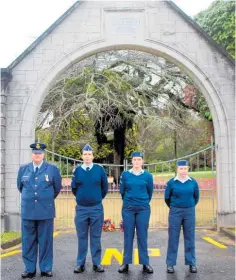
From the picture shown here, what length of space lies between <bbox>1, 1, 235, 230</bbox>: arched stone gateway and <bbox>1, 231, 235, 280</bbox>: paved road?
204cm

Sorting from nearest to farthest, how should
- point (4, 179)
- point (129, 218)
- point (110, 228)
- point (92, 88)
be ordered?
point (129, 218)
point (4, 179)
point (110, 228)
point (92, 88)

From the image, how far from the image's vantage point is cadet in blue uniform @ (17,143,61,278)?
4.95 metres

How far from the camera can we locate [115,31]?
27.3 feet

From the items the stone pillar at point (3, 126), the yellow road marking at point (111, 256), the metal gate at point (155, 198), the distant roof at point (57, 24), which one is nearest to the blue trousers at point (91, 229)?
the yellow road marking at point (111, 256)

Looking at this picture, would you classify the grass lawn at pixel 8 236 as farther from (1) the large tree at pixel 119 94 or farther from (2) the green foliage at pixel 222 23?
(2) the green foliage at pixel 222 23

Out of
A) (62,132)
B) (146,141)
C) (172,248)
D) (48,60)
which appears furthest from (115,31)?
(146,141)

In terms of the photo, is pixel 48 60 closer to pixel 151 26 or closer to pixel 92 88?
pixel 151 26

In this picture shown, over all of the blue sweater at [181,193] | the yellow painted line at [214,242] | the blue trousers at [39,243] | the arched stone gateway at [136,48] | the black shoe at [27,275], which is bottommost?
the yellow painted line at [214,242]

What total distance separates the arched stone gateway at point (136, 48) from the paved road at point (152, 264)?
6.68 feet

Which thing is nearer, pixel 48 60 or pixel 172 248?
pixel 172 248

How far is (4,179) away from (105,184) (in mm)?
3567

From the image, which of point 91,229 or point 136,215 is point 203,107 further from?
point 91,229

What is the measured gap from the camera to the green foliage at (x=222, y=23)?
616 inches

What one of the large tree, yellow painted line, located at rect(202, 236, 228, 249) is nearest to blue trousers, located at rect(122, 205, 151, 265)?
yellow painted line, located at rect(202, 236, 228, 249)
